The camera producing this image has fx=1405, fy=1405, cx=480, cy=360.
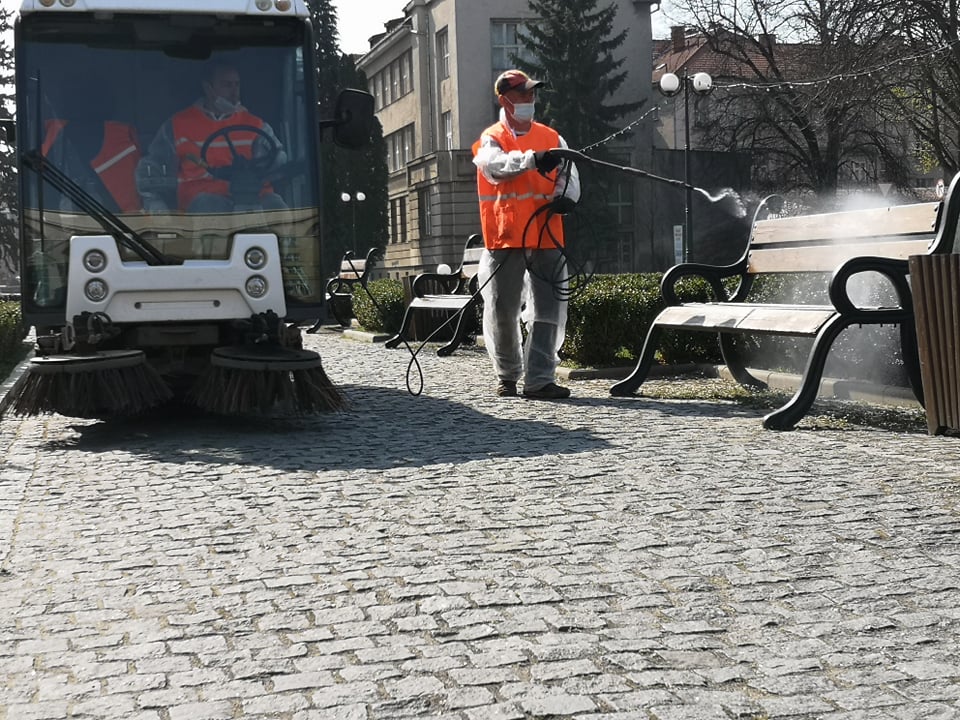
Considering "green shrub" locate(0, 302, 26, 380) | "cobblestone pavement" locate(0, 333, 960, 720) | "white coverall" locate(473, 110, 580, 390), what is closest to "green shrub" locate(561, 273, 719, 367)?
"white coverall" locate(473, 110, 580, 390)

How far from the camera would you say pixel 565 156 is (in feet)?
31.3

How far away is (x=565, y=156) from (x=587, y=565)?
532cm

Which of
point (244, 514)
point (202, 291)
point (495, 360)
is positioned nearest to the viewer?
point (244, 514)

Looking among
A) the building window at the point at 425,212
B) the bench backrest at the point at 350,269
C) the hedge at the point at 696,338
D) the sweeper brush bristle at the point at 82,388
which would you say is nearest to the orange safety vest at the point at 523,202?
the hedge at the point at 696,338

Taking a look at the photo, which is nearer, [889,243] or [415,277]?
[889,243]

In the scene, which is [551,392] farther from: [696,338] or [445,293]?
[445,293]

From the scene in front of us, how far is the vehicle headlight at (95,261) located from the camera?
846cm

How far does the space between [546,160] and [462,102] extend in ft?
162

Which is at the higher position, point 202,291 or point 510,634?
point 202,291

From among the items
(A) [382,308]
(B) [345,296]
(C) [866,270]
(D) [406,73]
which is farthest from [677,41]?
(C) [866,270]

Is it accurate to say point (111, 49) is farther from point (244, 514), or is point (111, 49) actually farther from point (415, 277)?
point (415, 277)

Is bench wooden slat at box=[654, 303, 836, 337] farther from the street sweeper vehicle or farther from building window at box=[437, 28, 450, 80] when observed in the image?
building window at box=[437, 28, 450, 80]

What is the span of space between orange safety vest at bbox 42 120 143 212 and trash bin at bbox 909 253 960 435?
4653mm

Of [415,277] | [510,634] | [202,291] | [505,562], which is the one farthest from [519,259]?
[415,277]
